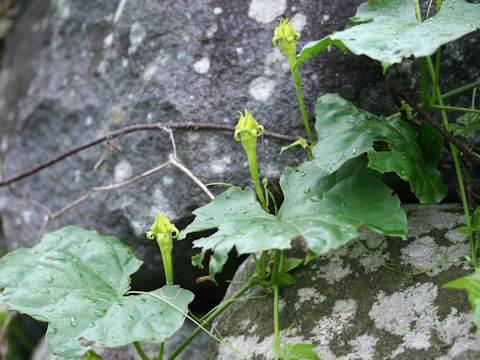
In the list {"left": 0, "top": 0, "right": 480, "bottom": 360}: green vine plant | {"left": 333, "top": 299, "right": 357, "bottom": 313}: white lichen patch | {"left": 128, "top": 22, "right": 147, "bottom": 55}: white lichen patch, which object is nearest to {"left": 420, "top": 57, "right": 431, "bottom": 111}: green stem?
{"left": 0, "top": 0, "right": 480, "bottom": 360}: green vine plant

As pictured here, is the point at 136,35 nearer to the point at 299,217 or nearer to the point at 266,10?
the point at 266,10

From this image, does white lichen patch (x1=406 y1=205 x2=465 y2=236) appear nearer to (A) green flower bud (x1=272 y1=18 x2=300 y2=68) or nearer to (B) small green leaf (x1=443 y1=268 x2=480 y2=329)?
(B) small green leaf (x1=443 y1=268 x2=480 y2=329)

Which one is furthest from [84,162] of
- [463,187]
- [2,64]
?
[2,64]

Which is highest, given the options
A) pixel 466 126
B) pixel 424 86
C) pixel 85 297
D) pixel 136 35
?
pixel 136 35

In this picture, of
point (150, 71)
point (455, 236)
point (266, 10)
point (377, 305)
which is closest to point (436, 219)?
point (455, 236)

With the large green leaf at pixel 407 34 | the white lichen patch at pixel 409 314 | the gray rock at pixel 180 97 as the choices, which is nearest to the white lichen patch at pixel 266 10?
the gray rock at pixel 180 97

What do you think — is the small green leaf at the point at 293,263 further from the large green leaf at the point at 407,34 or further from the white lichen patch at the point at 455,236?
the large green leaf at the point at 407,34

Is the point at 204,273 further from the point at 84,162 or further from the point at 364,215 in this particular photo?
the point at 364,215
